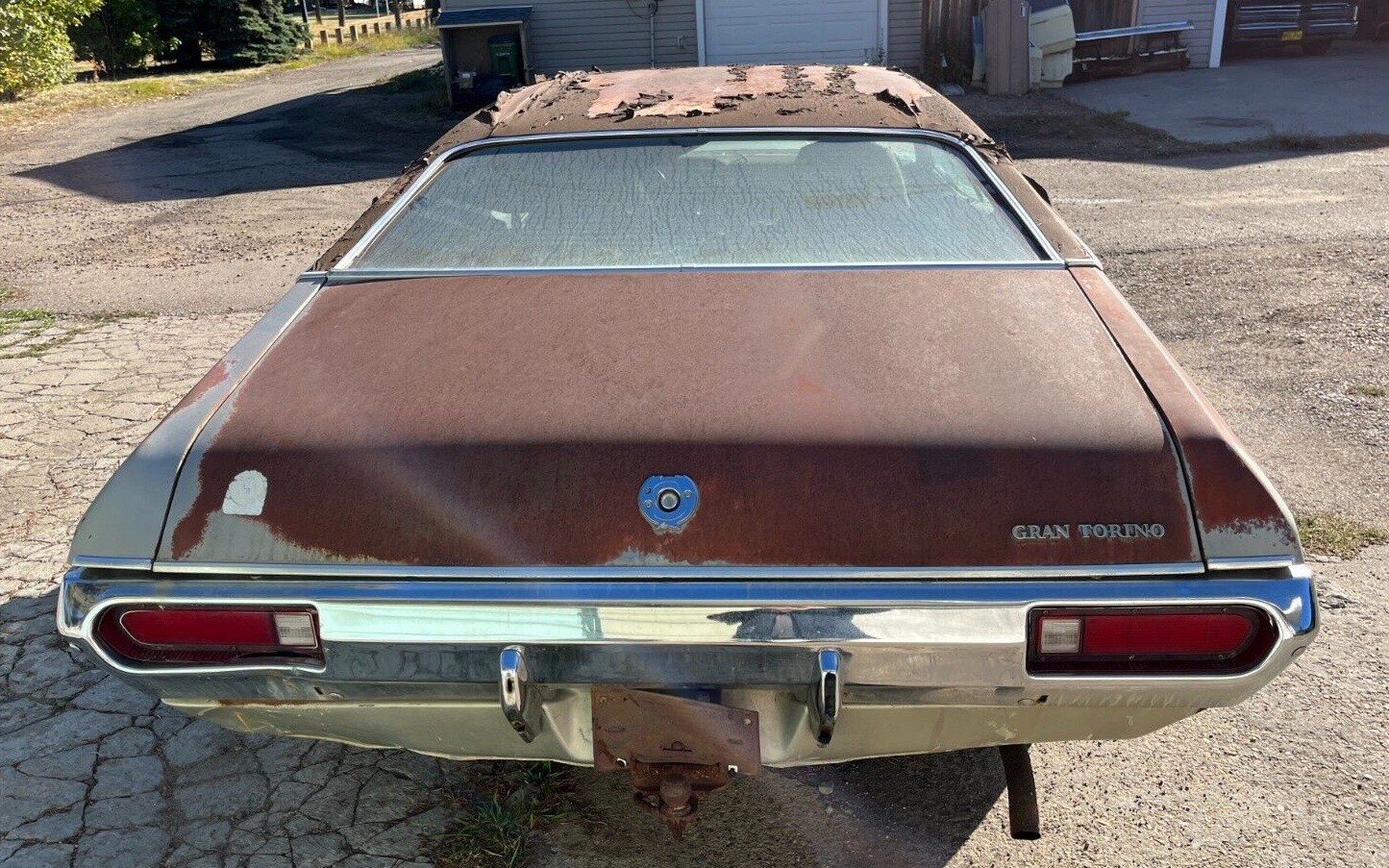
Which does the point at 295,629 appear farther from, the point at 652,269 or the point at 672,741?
the point at 652,269

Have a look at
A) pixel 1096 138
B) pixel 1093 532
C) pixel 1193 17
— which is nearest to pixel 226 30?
pixel 1193 17

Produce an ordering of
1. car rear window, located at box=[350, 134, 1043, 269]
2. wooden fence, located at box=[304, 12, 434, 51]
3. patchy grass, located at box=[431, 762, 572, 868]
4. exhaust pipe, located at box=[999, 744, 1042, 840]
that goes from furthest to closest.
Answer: wooden fence, located at box=[304, 12, 434, 51] → car rear window, located at box=[350, 134, 1043, 269] → patchy grass, located at box=[431, 762, 572, 868] → exhaust pipe, located at box=[999, 744, 1042, 840]

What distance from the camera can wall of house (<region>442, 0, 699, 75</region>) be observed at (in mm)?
15812

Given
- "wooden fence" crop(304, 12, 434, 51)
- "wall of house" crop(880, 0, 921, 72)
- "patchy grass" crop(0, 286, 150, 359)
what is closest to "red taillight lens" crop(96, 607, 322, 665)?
"patchy grass" crop(0, 286, 150, 359)

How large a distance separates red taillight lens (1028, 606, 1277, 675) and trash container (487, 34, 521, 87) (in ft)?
48.0

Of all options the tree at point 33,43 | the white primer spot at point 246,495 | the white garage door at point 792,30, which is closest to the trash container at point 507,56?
→ the white garage door at point 792,30

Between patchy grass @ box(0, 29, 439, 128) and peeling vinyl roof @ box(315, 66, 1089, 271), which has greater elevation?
patchy grass @ box(0, 29, 439, 128)

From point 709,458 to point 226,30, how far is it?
26.4 m

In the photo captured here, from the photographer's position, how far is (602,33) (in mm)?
15922

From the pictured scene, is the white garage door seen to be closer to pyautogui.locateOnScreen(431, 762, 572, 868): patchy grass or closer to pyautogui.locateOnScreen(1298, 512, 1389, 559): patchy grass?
pyautogui.locateOnScreen(1298, 512, 1389, 559): patchy grass

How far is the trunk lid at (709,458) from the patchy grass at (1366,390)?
11.1 feet

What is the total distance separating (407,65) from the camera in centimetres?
2373

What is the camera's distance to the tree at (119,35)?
23047mm

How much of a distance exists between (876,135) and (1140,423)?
145 centimetres
